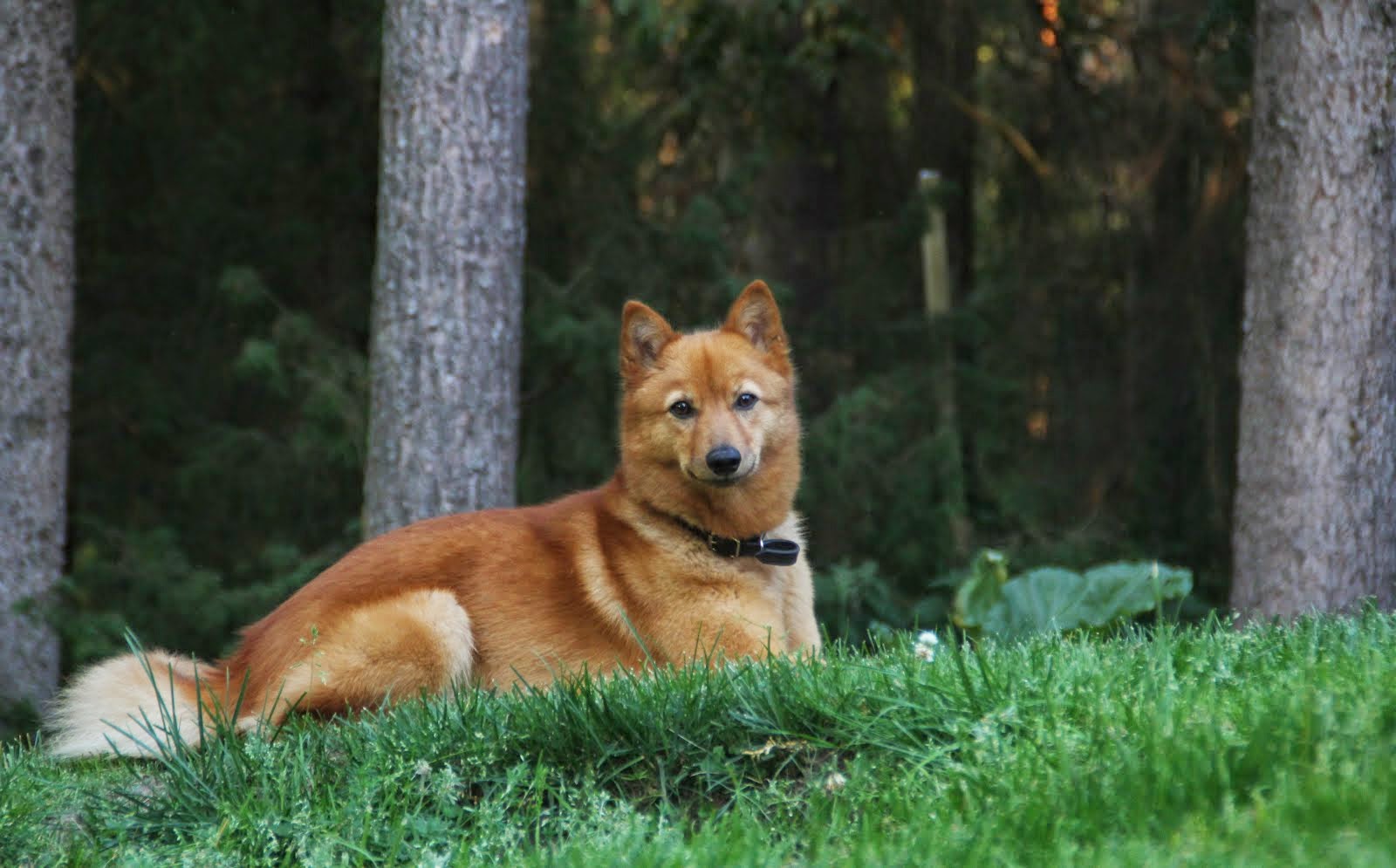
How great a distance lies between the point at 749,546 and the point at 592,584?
2.01ft

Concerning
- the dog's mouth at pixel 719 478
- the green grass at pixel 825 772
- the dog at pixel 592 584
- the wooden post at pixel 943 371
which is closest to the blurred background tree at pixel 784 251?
the wooden post at pixel 943 371

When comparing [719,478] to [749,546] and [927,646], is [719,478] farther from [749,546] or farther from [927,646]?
[927,646]

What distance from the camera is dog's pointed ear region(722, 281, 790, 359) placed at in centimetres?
530

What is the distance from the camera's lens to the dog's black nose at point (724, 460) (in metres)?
4.78

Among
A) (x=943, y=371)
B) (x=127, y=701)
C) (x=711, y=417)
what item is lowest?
(x=127, y=701)

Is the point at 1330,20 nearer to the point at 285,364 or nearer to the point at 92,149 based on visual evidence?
the point at 285,364

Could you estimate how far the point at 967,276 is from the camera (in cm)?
1112

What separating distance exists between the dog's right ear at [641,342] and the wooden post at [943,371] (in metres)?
4.41

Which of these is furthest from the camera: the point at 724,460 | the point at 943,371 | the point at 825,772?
the point at 943,371

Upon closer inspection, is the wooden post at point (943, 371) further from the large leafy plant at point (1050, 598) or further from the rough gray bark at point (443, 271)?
the rough gray bark at point (443, 271)

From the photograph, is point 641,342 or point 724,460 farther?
point 641,342

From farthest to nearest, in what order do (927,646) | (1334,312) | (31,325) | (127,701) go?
1. (31,325)
2. (1334,312)
3. (127,701)
4. (927,646)

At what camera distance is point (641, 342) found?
17.5 ft

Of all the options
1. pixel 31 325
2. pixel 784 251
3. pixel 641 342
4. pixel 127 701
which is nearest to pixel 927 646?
pixel 641 342
